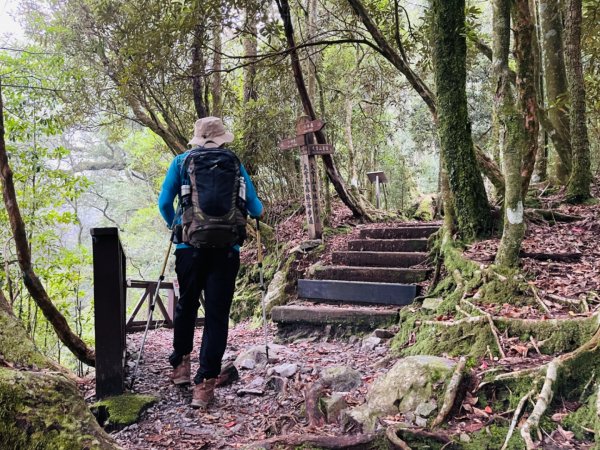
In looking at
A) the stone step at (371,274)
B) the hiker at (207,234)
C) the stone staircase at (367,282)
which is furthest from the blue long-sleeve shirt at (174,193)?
the stone step at (371,274)

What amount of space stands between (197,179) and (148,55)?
4944 millimetres

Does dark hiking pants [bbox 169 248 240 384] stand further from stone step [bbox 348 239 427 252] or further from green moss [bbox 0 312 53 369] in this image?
stone step [bbox 348 239 427 252]

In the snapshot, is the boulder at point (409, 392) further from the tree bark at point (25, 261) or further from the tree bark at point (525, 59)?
the tree bark at point (25, 261)

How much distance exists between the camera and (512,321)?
3.35 metres

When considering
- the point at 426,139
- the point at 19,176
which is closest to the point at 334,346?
the point at 19,176

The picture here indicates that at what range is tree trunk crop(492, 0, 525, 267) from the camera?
3.96 metres

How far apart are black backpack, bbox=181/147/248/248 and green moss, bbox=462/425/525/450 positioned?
213 cm

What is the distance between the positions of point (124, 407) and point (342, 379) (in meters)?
1.70

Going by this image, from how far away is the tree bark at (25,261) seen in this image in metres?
3.77

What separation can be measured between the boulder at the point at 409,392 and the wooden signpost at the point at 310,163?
218 inches

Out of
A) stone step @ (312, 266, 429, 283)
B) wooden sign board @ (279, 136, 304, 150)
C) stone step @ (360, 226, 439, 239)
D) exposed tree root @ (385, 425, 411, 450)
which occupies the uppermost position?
wooden sign board @ (279, 136, 304, 150)

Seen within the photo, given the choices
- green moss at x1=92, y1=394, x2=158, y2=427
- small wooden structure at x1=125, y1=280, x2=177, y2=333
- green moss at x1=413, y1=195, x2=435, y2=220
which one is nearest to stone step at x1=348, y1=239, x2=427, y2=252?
small wooden structure at x1=125, y1=280, x2=177, y2=333

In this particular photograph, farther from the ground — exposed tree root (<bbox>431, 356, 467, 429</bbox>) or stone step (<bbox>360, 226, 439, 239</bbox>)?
stone step (<bbox>360, 226, 439, 239</bbox>)

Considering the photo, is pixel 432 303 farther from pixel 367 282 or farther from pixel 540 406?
pixel 540 406
